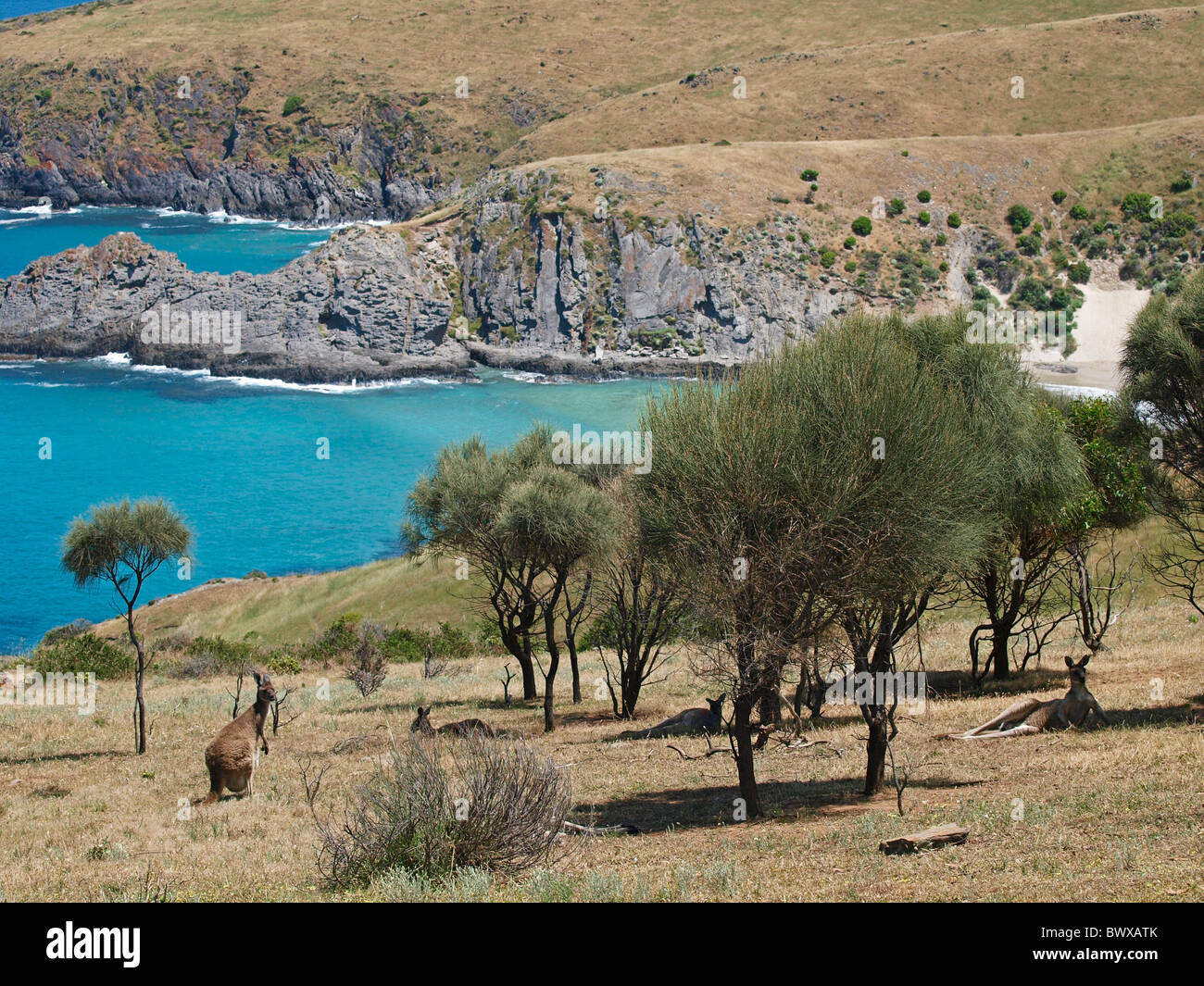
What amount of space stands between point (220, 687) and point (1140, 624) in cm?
2636

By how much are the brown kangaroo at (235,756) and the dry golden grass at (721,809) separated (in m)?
0.37

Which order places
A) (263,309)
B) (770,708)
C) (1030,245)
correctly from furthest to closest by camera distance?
(263,309)
(1030,245)
(770,708)

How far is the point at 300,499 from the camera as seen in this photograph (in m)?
86.1

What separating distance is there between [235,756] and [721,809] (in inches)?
285

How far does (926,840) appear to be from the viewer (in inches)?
426

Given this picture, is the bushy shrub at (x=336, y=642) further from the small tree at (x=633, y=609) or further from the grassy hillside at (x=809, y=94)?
the grassy hillside at (x=809, y=94)

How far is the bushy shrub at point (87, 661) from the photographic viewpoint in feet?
116

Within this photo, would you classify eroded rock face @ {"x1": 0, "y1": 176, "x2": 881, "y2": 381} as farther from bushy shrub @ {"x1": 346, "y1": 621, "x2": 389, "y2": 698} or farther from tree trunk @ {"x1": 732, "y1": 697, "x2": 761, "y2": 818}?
tree trunk @ {"x1": 732, "y1": 697, "x2": 761, "y2": 818}

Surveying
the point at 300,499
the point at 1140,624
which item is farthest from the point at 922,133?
the point at 1140,624

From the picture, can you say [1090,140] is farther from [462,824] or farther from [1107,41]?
[462,824]

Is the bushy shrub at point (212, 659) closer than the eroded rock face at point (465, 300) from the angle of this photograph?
Yes

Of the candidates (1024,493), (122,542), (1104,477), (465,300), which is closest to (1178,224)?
(465,300)

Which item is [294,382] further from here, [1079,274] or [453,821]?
[453,821]

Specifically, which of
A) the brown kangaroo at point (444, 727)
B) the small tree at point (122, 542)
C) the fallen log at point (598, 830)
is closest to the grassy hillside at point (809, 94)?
the small tree at point (122, 542)
